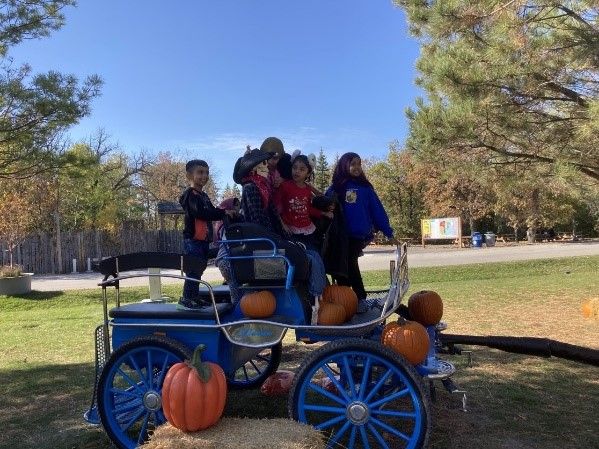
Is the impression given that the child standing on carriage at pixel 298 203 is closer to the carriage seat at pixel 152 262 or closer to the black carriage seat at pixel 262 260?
the black carriage seat at pixel 262 260

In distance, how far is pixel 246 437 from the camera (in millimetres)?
3285

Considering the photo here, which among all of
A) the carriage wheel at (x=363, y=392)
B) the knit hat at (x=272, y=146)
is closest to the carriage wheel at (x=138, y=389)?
the carriage wheel at (x=363, y=392)

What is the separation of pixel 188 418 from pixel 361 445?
1.26 m

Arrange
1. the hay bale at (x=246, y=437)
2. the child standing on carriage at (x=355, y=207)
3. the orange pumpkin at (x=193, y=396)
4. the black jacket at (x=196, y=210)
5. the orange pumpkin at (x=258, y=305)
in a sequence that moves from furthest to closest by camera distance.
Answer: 1. the child standing on carriage at (x=355, y=207)
2. the black jacket at (x=196, y=210)
3. the orange pumpkin at (x=258, y=305)
4. the orange pumpkin at (x=193, y=396)
5. the hay bale at (x=246, y=437)

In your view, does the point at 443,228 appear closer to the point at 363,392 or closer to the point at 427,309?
the point at 427,309

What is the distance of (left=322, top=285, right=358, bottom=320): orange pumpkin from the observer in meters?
4.12

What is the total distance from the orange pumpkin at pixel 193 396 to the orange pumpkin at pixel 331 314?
785mm

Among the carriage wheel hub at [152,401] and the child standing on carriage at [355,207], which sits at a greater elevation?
the child standing on carriage at [355,207]

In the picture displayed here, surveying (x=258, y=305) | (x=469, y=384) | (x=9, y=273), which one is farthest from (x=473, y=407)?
(x=9, y=273)

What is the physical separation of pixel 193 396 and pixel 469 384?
3125 millimetres

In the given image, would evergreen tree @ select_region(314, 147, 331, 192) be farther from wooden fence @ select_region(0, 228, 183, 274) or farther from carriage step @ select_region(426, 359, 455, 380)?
carriage step @ select_region(426, 359, 455, 380)

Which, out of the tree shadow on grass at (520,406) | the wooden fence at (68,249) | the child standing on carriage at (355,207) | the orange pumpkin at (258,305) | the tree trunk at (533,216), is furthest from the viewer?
the tree trunk at (533,216)

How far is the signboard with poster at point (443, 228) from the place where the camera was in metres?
36.4

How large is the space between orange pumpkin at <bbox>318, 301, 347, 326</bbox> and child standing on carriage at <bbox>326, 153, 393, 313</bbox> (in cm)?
89
